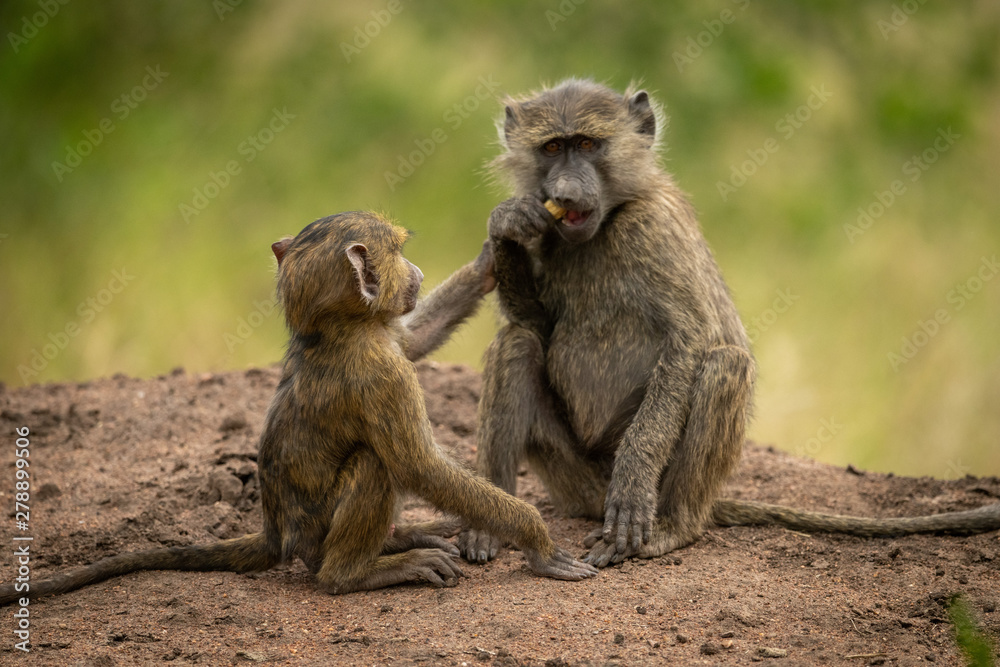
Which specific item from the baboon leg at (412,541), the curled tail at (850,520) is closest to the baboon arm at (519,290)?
the baboon leg at (412,541)

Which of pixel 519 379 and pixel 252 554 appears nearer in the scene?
pixel 252 554

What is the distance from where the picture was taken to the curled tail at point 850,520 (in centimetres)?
512

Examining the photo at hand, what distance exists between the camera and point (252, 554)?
4.65 m

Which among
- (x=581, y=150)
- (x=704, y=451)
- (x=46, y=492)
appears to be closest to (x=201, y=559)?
(x=46, y=492)

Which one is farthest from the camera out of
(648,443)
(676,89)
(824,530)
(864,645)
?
(676,89)

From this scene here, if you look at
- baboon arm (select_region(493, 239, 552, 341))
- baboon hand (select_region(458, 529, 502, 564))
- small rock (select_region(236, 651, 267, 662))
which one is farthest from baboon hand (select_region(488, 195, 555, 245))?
small rock (select_region(236, 651, 267, 662))

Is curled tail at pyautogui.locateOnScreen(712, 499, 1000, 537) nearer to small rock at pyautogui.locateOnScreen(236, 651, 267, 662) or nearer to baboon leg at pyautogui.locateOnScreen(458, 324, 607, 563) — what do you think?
baboon leg at pyautogui.locateOnScreen(458, 324, 607, 563)

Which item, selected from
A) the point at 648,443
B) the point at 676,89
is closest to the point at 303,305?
the point at 648,443

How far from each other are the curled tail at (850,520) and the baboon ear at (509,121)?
236 centimetres

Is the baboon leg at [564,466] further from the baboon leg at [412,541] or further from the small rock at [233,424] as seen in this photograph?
the small rock at [233,424]

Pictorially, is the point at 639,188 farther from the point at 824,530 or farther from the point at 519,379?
the point at 824,530

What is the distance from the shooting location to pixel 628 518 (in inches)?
191

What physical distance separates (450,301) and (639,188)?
1.19 metres

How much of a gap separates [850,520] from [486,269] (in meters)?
2.36
